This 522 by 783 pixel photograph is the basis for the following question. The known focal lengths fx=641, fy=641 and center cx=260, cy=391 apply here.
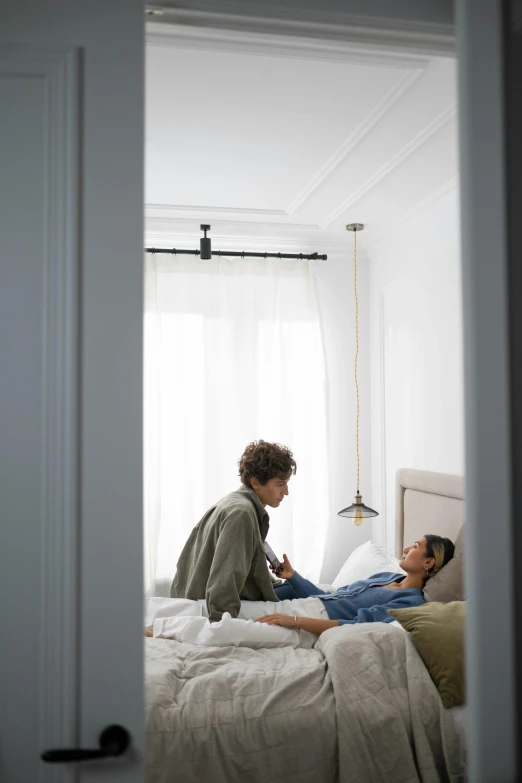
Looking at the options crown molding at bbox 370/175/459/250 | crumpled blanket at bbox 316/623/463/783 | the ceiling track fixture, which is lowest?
crumpled blanket at bbox 316/623/463/783

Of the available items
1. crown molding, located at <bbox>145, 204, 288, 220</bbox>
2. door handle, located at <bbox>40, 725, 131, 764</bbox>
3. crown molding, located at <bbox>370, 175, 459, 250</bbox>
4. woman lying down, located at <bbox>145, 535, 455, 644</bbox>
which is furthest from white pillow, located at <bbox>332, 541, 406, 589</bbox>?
door handle, located at <bbox>40, 725, 131, 764</bbox>

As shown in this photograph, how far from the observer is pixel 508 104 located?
1.14 meters

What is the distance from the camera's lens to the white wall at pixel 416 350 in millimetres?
3354

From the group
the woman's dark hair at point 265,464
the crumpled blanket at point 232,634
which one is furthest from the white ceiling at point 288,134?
the crumpled blanket at point 232,634

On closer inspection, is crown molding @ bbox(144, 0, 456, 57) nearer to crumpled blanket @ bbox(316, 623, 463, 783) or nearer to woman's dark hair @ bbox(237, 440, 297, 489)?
crumpled blanket @ bbox(316, 623, 463, 783)

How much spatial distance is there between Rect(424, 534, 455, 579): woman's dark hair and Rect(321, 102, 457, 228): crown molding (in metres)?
1.76

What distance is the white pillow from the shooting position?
330 cm

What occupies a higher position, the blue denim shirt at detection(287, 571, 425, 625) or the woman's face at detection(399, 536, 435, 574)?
the woman's face at detection(399, 536, 435, 574)

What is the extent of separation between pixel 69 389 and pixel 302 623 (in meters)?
1.73

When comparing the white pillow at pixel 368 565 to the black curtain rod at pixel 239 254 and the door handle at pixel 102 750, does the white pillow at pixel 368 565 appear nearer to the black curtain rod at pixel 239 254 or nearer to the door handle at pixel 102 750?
the black curtain rod at pixel 239 254

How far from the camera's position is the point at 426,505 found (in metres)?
3.51

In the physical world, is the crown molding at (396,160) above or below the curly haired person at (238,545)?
above

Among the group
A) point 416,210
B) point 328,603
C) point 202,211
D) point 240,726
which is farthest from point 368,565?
point 202,211

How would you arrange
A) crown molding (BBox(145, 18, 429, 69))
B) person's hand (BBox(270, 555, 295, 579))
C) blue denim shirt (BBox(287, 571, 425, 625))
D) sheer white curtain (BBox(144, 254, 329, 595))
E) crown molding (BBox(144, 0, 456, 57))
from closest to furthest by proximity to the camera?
crown molding (BBox(144, 0, 456, 57))
crown molding (BBox(145, 18, 429, 69))
blue denim shirt (BBox(287, 571, 425, 625))
person's hand (BBox(270, 555, 295, 579))
sheer white curtain (BBox(144, 254, 329, 595))
